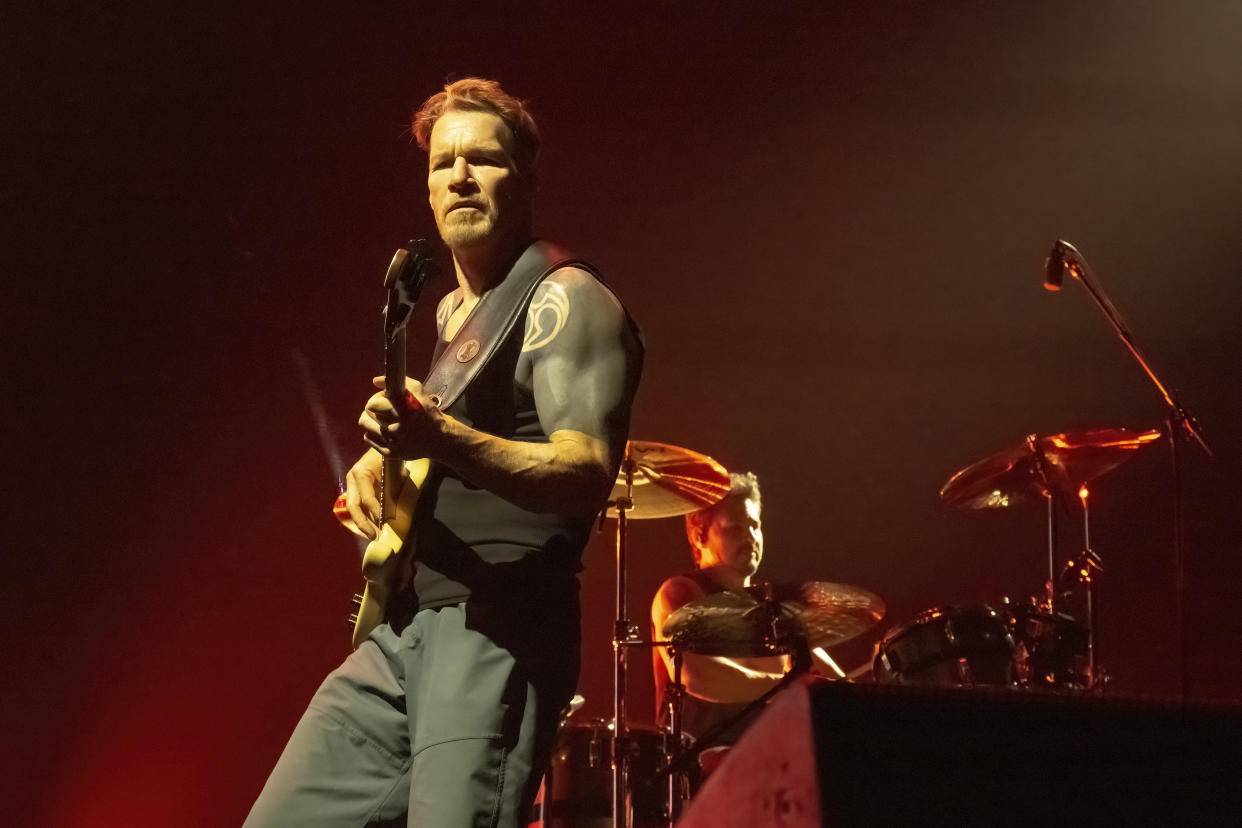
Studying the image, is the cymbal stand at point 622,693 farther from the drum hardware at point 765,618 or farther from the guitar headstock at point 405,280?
the guitar headstock at point 405,280

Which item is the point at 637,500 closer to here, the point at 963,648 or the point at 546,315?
the point at 963,648

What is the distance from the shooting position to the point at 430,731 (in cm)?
221

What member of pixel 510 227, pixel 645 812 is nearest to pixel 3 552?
pixel 645 812

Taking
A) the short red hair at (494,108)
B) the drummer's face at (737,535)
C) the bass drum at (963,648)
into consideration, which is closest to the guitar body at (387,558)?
the short red hair at (494,108)

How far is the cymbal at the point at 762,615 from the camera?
15.9 feet

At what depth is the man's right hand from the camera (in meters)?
2.60

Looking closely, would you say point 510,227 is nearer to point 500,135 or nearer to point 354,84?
point 500,135

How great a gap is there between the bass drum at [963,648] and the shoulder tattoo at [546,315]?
9.69 ft

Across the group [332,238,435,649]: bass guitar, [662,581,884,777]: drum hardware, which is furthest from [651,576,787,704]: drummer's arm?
[332,238,435,649]: bass guitar

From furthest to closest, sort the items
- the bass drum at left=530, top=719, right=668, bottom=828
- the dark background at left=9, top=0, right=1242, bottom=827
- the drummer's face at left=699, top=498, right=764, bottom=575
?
the drummer's face at left=699, top=498, right=764, bottom=575 < the dark background at left=9, top=0, right=1242, bottom=827 < the bass drum at left=530, top=719, right=668, bottom=828

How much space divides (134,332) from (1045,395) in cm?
462

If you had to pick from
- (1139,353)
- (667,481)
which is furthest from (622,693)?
(1139,353)

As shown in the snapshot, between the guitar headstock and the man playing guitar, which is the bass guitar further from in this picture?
the guitar headstock

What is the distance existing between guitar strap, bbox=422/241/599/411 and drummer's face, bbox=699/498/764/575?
3.39 m
